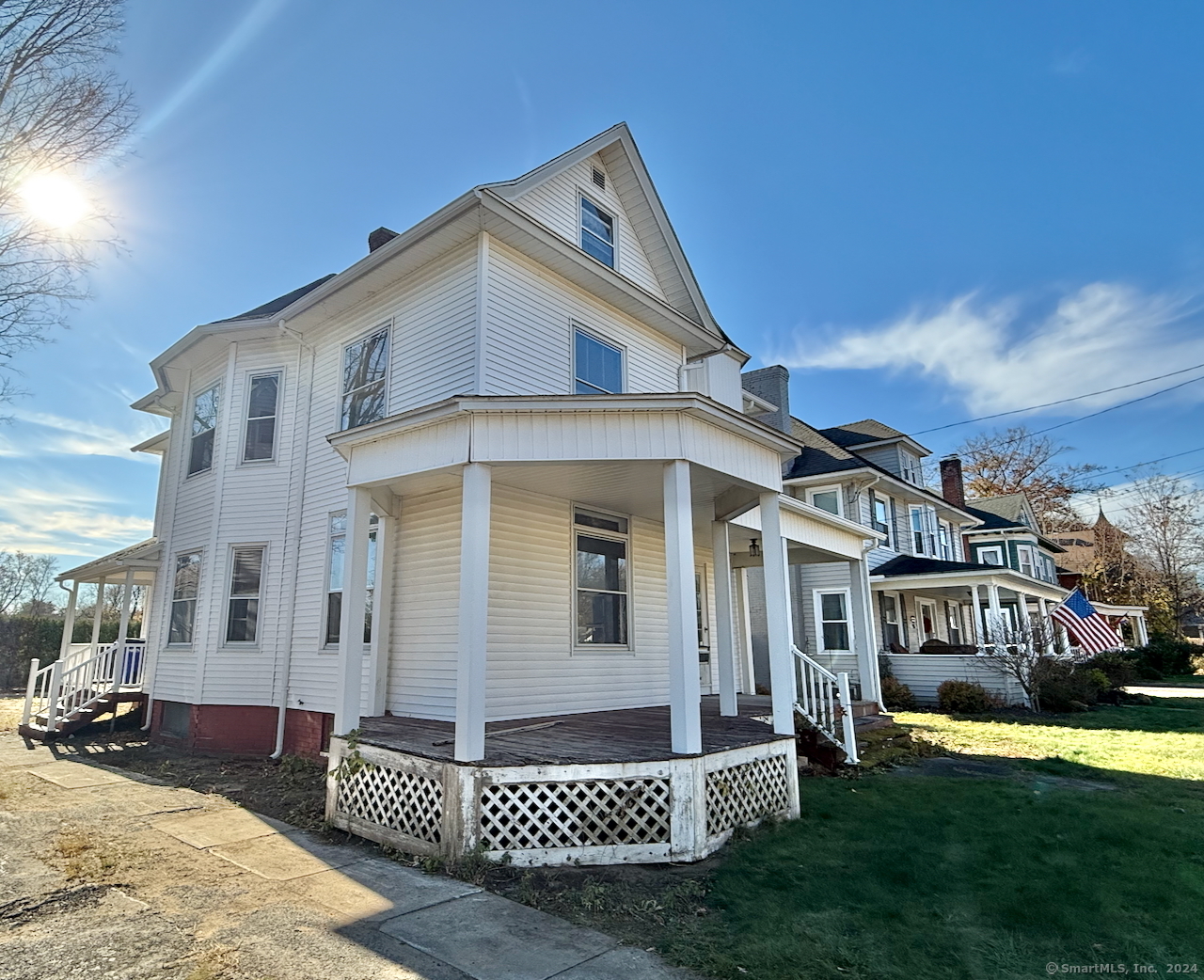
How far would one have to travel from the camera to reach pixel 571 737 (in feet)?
21.8

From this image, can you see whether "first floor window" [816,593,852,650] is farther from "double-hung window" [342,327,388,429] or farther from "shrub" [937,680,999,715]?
"double-hung window" [342,327,388,429]

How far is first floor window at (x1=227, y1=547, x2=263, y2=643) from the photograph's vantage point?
10414 millimetres

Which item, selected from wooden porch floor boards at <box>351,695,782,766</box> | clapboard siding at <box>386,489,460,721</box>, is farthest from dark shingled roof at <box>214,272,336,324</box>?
wooden porch floor boards at <box>351,695,782,766</box>

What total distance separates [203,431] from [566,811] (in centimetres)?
1017

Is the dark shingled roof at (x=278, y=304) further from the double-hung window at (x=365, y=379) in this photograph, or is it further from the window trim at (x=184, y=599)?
the window trim at (x=184, y=599)

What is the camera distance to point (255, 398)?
1137cm

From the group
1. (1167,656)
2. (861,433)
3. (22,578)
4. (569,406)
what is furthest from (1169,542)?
(22,578)

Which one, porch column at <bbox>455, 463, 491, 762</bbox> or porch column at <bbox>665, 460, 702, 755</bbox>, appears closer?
porch column at <bbox>455, 463, 491, 762</bbox>

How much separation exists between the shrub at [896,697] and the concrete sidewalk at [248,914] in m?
14.8

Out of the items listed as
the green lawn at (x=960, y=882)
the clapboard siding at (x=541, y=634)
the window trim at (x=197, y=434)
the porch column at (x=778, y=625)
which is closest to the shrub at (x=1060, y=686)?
the green lawn at (x=960, y=882)

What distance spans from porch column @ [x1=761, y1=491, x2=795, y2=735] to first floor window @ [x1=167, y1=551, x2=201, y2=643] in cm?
908

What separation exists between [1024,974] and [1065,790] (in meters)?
5.33

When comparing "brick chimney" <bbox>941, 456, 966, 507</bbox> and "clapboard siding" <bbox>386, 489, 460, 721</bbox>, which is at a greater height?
"brick chimney" <bbox>941, 456, 966, 507</bbox>

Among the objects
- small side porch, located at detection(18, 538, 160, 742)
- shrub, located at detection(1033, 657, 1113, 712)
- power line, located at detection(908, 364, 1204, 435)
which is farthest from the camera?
power line, located at detection(908, 364, 1204, 435)
